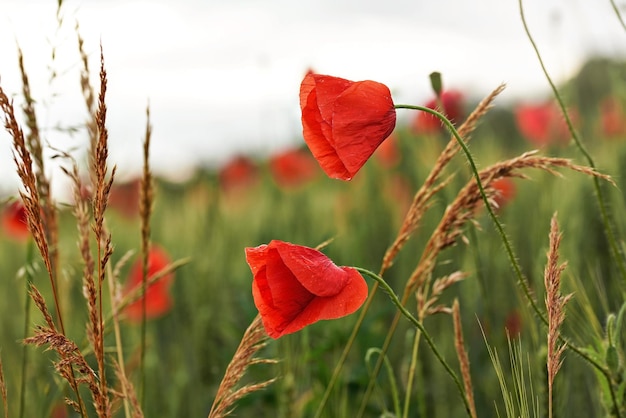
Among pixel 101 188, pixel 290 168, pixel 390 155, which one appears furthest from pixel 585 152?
pixel 290 168

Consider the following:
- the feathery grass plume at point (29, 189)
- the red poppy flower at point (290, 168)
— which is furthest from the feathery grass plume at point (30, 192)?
the red poppy flower at point (290, 168)

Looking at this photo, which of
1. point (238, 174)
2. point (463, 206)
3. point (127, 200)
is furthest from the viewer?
point (127, 200)

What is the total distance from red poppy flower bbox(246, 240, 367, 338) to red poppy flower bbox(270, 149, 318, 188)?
80.5 inches

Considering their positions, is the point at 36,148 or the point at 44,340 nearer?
the point at 44,340

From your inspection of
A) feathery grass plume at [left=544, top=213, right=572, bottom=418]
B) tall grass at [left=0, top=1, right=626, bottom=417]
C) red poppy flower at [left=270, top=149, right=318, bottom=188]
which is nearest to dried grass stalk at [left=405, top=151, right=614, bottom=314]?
tall grass at [left=0, top=1, right=626, bottom=417]

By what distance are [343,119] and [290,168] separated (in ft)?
7.13

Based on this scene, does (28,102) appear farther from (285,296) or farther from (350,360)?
(350,360)

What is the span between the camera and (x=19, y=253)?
10.3 ft

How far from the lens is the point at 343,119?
2.34ft

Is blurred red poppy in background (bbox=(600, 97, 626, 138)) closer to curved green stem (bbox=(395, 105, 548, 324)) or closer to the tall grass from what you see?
the tall grass

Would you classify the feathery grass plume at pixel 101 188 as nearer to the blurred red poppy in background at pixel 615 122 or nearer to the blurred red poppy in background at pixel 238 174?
the blurred red poppy in background at pixel 615 122

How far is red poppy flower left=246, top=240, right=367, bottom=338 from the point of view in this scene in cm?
69

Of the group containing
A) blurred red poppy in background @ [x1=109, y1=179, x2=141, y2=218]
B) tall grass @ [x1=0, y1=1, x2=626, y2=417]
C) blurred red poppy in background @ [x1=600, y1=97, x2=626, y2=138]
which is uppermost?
blurred red poppy in background @ [x1=109, y1=179, x2=141, y2=218]

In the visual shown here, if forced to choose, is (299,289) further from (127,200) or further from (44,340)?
(127,200)
